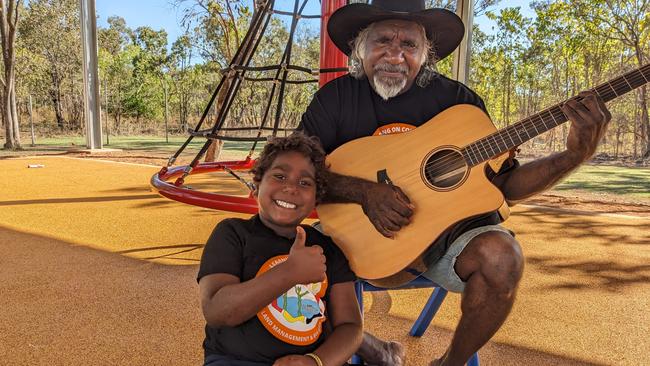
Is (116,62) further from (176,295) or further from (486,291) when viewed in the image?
(486,291)

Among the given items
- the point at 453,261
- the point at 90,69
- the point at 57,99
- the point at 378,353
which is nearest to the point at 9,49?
the point at 90,69

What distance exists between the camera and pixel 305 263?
1.23 m

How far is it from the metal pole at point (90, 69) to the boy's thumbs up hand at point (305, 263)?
10.1 m

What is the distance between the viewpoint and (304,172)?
150 cm

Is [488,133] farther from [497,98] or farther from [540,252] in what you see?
[497,98]

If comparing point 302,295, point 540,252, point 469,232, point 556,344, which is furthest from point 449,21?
point 540,252

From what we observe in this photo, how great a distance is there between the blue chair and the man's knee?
0.27 m

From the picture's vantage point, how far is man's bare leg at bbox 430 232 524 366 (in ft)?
Answer: 4.66

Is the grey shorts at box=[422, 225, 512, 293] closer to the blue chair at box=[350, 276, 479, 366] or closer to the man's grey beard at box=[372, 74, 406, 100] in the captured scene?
the blue chair at box=[350, 276, 479, 366]

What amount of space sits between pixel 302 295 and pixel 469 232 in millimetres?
612

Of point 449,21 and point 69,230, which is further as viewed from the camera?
point 69,230

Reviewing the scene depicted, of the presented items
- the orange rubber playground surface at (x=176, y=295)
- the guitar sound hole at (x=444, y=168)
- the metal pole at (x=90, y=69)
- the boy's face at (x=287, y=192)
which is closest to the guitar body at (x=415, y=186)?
the guitar sound hole at (x=444, y=168)

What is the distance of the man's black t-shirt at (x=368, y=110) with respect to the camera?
1.90m

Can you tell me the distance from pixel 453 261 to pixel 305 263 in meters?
0.58
